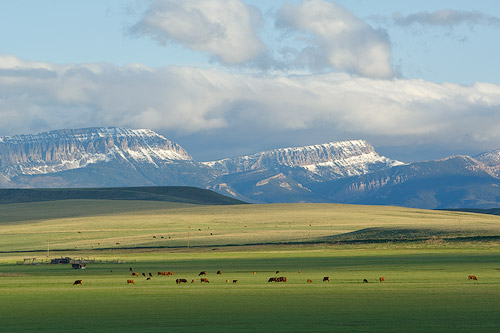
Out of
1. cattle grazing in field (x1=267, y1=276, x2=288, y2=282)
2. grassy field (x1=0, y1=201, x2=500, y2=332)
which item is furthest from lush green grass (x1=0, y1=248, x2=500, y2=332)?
cattle grazing in field (x1=267, y1=276, x2=288, y2=282)

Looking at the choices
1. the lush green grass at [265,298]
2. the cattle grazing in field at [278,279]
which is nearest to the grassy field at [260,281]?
the lush green grass at [265,298]

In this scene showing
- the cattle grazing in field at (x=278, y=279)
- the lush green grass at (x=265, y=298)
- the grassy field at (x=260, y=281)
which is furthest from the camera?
the cattle grazing in field at (x=278, y=279)

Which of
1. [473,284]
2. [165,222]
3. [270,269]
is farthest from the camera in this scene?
[165,222]

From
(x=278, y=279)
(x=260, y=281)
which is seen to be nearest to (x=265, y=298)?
(x=278, y=279)

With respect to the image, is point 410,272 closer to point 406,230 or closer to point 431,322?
point 431,322

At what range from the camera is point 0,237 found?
156m

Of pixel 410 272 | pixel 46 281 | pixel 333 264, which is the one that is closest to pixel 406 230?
pixel 333 264

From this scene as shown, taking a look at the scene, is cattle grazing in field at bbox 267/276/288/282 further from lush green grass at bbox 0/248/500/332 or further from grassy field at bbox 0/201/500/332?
grassy field at bbox 0/201/500/332

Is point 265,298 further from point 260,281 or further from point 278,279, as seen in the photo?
point 260,281

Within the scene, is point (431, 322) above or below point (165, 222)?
below

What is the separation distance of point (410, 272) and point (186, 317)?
113 feet

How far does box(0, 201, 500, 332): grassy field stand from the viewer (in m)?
40.5

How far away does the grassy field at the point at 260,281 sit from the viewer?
133 feet

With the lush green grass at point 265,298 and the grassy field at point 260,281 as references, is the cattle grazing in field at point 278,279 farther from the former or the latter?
the grassy field at point 260,281
